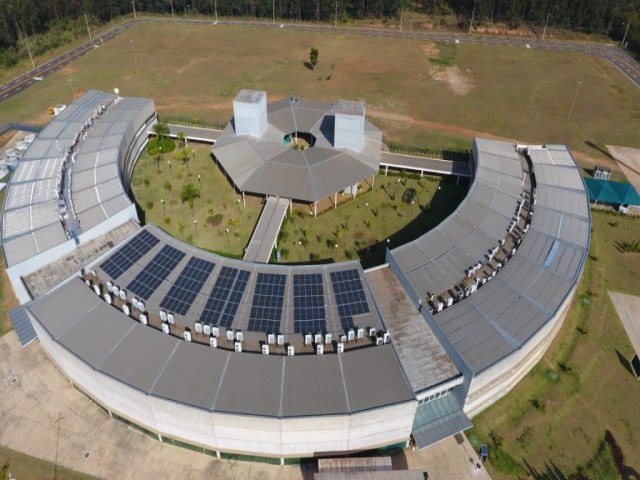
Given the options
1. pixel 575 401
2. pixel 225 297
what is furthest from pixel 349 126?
pixel 575 401

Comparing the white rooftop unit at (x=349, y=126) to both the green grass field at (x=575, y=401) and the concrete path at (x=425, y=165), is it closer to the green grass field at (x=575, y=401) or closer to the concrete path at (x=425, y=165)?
the concrete path at (x=425, y=165)

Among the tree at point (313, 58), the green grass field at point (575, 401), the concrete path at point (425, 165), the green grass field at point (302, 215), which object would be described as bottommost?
the green grass field at point (575, 401)

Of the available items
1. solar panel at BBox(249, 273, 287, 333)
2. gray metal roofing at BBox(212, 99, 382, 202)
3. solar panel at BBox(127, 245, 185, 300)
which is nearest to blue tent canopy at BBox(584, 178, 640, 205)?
gray metal roofing at BBox(212, 99, 382, 202)

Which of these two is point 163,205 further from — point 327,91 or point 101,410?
point 327,91

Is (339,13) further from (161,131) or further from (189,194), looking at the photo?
(189,194)

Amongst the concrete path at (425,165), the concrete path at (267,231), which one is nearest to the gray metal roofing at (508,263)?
the concrete path at (425,165)
